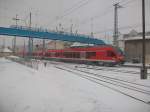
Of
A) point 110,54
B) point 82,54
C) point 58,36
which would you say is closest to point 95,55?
point 110,54

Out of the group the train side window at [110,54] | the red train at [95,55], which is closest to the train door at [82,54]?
the red train at [95,55]

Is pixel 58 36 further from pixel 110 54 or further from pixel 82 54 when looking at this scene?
pixel 110 54

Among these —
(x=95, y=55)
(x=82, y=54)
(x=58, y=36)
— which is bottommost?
(x=95, y=55)

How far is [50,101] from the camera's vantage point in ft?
16.9

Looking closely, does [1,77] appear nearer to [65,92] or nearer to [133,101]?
[65,92]

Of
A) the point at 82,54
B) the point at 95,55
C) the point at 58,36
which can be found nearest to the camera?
the point at 95,55

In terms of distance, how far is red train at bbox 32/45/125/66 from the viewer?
1845cm

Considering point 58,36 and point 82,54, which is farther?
point 58,36

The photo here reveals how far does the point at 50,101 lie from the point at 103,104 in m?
1.34

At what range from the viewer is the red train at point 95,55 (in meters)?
18.5

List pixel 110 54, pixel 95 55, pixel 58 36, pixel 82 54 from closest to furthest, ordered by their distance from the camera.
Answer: pixel 110 54 → pixel 95 55 → pixel 82 54 → pixel 58 36

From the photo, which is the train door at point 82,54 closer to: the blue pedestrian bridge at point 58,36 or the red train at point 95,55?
the red train at point 95,55

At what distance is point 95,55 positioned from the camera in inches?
782

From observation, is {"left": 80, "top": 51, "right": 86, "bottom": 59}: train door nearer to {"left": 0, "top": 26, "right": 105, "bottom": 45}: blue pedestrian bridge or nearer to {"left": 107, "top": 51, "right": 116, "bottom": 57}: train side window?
{"left": 107, "top": 51, "right": 116, "bottom": 57}: train side window
